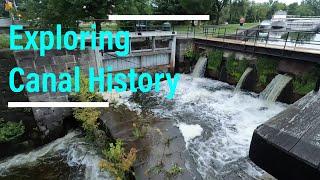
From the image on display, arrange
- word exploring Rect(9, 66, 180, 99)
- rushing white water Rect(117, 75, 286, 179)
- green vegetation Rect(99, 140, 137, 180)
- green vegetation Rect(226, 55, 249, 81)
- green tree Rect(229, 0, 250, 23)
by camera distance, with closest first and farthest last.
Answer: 1. green vegetation Rect(99, 140, 137, 180)
2. rushing white water Rect(117, 75, 286, 179)
3. word exploring Rect(9, 66, 180, 99)
4. green vegetation Rect(226, 55, 249, 81)
5. green tree Rect(229, 0, 250, 23)

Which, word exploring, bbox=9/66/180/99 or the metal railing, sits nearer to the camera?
word exploring, bbox=9/66/180/99

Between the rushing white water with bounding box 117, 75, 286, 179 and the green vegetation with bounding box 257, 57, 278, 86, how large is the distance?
913mm

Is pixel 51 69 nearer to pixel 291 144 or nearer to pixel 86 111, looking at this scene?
pixel 86 111

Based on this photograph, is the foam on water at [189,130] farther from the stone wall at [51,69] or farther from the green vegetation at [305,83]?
the green vegetation at [305,83]

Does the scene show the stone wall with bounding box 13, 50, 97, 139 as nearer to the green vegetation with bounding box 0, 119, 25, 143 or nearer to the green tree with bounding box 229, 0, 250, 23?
the green vegetation with bounding box 0, 119, 25, 143

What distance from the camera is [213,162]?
684cm

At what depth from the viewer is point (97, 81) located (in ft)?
37.1

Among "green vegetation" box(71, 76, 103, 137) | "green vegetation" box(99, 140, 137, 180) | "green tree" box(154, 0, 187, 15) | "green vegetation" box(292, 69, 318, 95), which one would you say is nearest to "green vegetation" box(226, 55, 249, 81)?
"green vegetation" box(292, 69, 318, 95)

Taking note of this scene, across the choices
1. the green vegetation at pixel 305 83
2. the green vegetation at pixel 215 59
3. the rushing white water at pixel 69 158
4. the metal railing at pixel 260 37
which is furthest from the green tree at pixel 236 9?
the rushing white water at pixel 69 158

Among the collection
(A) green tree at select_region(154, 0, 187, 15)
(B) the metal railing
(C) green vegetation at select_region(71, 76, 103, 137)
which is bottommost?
(C) green vegetation at select_region(71, 76, 103, 137)

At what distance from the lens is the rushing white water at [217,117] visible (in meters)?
6.82

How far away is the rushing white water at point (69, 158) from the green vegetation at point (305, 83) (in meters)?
9.10

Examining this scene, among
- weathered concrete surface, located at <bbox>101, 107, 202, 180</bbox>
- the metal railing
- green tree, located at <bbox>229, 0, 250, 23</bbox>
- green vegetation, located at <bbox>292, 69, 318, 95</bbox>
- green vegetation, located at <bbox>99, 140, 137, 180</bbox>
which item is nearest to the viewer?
green vegetation, located at <bbox>99, 140, 137, 180</bbox>

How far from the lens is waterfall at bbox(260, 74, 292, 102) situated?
35.0 ft
